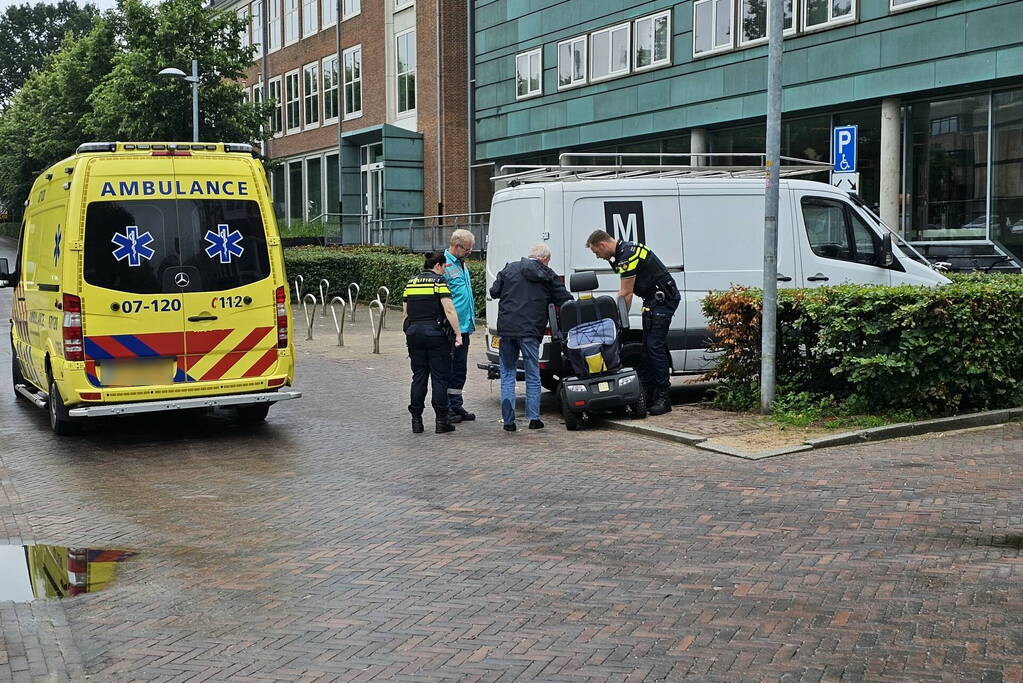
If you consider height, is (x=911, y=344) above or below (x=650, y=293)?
below

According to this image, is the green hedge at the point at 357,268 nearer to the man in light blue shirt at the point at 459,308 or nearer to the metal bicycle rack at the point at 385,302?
the metal bicycle rack at the point at 385,302

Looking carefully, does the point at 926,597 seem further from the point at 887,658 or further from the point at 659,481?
the point at 659,481

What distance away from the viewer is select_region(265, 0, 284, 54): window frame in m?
50.0

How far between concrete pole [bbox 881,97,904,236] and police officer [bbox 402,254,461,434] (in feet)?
45.2

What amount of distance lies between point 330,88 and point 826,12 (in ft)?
86.9

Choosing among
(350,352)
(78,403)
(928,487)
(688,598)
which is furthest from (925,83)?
(688,598)

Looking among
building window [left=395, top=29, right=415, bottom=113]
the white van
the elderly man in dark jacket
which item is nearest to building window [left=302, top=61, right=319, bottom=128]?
building window [left=395, top=29, right=415, bottom=113]

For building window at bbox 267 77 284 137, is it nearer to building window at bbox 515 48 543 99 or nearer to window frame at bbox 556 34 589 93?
building window at bbox 515 48 543 99

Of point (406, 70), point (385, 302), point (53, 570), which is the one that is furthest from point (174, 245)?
point (406, 70)

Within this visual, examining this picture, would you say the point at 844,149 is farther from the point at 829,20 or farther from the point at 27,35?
the point at 27,35

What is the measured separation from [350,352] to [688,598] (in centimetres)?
1401

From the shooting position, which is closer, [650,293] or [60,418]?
[60,418]

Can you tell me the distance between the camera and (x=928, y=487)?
24.8 feet

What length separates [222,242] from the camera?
10.2 meters
